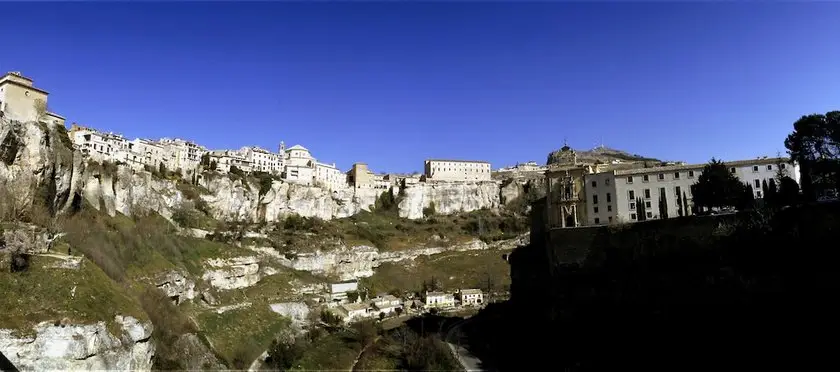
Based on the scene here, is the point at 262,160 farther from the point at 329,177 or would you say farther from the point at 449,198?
the point at 449,198

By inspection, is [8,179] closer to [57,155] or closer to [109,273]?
[57,155]

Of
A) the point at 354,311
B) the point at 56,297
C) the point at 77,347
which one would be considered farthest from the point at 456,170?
the point at 77,347

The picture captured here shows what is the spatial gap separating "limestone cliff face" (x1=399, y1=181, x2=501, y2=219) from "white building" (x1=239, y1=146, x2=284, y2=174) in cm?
2849

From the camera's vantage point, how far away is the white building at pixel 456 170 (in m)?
133

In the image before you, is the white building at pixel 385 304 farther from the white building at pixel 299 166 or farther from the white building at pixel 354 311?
the white building at pixel 299 166

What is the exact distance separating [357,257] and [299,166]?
1142 inches

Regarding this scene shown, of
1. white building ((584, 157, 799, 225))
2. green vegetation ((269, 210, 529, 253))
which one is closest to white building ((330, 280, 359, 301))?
green vegetation ((269, 210, 529, 253))

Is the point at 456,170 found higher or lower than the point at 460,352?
higher

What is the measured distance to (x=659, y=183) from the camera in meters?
43.9

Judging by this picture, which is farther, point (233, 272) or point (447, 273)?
point (447, 273)

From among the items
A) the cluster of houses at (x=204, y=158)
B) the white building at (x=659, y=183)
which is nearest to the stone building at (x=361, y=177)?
the cluster of houses at (x=204, y=158)

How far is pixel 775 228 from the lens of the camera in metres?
31.0

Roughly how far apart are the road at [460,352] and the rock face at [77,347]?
27.2 meters

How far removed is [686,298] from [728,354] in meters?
4.59
